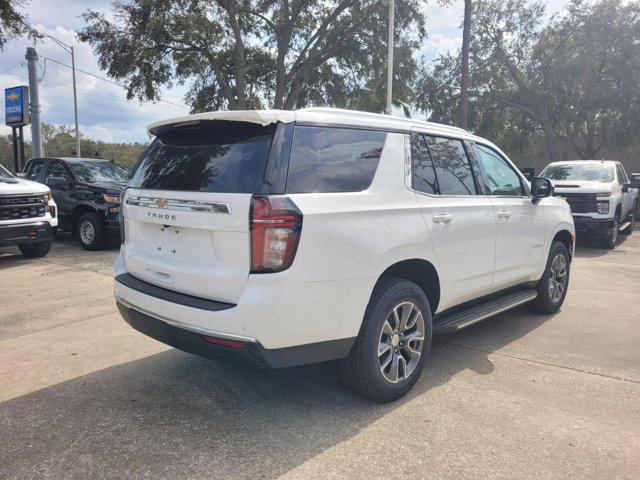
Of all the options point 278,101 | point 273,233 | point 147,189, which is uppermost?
point 278,101

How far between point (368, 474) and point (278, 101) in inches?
721

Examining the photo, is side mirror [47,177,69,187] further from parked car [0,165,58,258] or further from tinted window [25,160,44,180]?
tinted window [25,160,44,180]

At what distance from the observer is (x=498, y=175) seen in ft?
15.4

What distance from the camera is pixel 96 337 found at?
4.70m

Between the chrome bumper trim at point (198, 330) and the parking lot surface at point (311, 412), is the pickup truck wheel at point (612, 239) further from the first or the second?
the chrome bumper trim at point (198, 330)

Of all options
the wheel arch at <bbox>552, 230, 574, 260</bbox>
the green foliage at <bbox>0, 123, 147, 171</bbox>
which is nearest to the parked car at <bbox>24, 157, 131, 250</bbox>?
the wheel arch at <bbox>552, 230, 574, 260</bbox>

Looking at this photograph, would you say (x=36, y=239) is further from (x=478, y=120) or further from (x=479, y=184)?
(x=478, y=120)

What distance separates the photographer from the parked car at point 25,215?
25.7 feet

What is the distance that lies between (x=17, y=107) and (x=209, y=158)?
2024cm

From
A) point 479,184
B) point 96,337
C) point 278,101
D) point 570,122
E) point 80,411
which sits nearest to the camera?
point 80,411

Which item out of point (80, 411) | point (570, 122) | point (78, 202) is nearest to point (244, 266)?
point (80, 411)

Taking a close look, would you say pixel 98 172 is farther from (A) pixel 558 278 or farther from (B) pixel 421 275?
(A) pixel 558 278

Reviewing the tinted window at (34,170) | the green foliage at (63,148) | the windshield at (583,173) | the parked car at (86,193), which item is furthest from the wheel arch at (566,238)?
the green foliage at (63,148)

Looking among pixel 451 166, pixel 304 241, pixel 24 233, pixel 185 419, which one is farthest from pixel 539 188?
pixel 24 233
